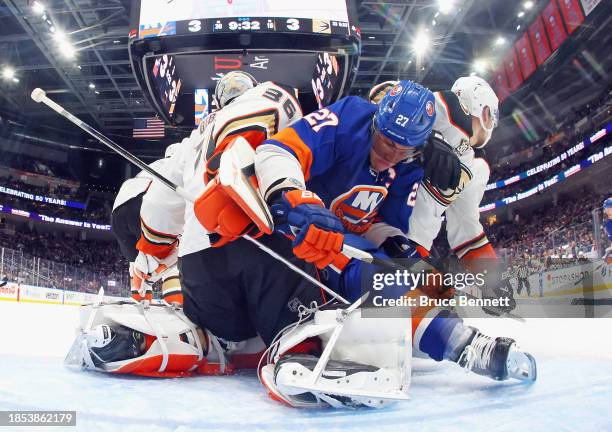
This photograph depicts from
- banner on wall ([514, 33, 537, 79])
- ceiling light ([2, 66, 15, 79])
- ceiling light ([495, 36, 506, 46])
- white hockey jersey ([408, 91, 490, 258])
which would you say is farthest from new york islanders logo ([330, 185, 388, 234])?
ceiling light ([2, 66, 15, 79])

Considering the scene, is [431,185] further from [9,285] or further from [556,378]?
[9,285]

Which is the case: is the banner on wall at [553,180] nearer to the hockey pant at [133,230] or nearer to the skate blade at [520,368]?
the hockey pant at [133,230]

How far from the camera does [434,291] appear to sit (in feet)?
4.66

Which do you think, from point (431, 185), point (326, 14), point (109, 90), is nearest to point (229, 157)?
point (431, 185)

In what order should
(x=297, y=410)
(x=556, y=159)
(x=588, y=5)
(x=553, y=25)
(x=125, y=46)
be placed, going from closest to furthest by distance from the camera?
(x=297, y=410), (x=588, y=5), (x=553, y=25), (x=125, y=46), (x=556, y=159)

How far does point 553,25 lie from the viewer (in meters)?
10.1

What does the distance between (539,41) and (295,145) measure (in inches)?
427

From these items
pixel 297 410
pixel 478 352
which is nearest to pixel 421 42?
pixel 478 352

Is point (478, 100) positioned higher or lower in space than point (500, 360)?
higher

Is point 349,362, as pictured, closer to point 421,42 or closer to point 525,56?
point 421,42

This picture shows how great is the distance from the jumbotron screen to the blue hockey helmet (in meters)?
2.56

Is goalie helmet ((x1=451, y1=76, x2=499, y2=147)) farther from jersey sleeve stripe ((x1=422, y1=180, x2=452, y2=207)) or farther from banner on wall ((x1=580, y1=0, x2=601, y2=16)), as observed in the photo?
banner on wall ((x1=580, y1=0, x2=601, y2=16))

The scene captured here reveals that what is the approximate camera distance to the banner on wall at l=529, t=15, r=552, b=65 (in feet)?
34.2

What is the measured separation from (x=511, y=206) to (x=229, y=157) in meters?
16.5
